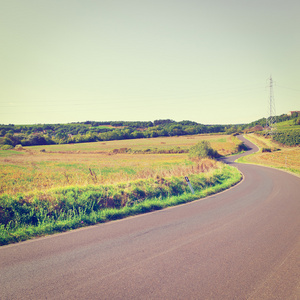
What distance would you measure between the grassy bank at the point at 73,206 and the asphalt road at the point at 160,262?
56 centimetres

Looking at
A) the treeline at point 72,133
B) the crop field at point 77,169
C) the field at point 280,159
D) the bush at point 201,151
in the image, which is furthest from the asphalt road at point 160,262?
the treeline at point 72,133

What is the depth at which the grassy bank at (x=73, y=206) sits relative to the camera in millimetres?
6008

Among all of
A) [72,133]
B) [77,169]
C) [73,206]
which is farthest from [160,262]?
[72,133]

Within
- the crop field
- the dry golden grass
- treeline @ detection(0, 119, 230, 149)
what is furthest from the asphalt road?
the dry golden grass

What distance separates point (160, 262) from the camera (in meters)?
4.28

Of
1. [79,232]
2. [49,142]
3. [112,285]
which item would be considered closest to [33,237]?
[79,232]

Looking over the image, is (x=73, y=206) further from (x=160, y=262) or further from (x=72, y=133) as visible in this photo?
(x=72, y=133)

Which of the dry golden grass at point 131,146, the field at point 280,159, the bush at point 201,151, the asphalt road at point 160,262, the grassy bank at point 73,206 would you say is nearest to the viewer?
the asphalt road at point 160,262

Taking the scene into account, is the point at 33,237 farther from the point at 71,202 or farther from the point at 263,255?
the point at 263,255

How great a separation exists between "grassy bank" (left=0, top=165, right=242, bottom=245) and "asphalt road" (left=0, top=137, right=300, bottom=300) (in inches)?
22.2

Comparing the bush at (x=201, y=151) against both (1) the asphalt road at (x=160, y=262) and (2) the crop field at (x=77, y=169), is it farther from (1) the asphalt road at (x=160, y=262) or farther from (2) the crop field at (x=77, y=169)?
(1) the asphalt road at (x=160, y=262)

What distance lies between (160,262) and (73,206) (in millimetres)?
4421

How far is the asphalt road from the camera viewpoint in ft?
11.3

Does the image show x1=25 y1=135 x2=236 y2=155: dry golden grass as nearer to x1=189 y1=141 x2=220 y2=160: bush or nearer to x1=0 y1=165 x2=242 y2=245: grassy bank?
x1=189 y1=141 x2=220 y2=160: bush
